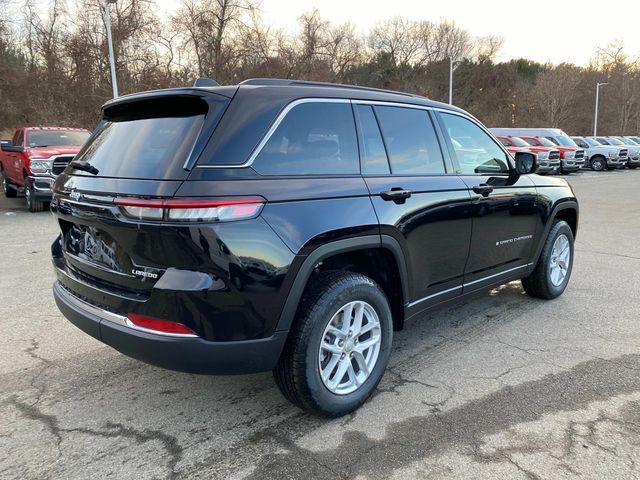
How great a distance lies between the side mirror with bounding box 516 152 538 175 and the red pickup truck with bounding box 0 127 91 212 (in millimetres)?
8540

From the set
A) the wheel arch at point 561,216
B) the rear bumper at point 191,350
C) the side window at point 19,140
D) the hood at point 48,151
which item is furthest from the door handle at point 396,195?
the side window at point 19,140

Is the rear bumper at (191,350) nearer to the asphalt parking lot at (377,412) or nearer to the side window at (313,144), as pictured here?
the asphalt parking lot at (377,412)

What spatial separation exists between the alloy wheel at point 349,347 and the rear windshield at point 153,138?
46.6 inches

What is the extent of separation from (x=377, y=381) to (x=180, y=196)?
65.0 inches

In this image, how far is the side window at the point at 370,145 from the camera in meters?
3.11

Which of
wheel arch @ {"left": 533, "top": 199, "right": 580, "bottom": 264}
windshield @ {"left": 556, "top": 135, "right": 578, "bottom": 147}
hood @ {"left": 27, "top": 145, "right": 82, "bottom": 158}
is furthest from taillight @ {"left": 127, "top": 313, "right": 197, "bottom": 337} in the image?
windshield @ {"left": 556, "top": 135, "right": 578, "bottom": 147}

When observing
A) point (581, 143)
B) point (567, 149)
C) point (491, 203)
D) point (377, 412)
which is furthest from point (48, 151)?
point (581, 143)

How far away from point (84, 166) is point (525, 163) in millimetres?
3415

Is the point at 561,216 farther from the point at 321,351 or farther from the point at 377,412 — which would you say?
the point at 321,351

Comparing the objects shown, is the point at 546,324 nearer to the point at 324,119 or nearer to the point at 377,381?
the point at 377,381

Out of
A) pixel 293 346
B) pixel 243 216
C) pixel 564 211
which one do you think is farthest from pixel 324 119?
pixel 564 211

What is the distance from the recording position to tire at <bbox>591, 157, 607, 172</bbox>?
28.5 m

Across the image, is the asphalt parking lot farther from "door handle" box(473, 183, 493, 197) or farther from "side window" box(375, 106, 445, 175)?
"side window" box(375, 106, 445, 175)

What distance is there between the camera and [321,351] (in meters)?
2.80
